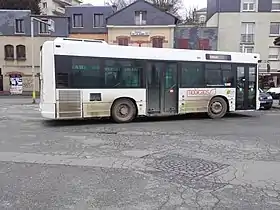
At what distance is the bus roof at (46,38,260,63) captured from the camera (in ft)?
41.7

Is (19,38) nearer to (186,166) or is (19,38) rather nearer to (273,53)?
(273,53)

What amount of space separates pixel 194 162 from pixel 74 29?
4168 centimetres

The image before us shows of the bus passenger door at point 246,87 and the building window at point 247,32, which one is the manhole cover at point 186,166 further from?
the building window at point 247,32

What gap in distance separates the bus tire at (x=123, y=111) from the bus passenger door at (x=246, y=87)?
5.17 meters

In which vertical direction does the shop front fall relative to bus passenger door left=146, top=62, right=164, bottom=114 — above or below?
above

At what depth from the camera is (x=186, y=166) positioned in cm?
678

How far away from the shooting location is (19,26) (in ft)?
144

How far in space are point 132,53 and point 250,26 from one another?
34.4 meters

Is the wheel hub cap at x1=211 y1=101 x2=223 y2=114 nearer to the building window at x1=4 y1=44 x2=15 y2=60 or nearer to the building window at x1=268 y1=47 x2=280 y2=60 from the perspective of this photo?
the building window at x1=268 y1=47 x2=280 y2=60

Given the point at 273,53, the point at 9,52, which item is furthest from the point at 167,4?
the point at 9,52

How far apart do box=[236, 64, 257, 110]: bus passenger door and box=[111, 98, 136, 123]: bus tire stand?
5.17 metres

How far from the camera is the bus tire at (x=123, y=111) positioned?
13617 mm

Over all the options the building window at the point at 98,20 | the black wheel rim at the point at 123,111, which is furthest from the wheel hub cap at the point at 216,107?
the building window at the point at 98,20

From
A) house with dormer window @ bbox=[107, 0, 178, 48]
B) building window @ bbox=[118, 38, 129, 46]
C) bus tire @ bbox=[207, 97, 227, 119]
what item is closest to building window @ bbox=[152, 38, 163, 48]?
house with dormer window @ bbox=[107, 0, 178, 48]
